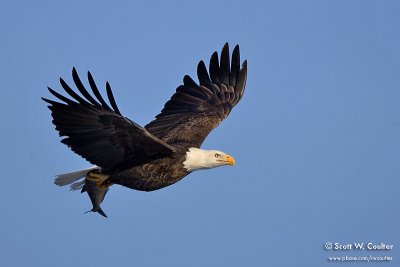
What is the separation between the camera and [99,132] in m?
9.40

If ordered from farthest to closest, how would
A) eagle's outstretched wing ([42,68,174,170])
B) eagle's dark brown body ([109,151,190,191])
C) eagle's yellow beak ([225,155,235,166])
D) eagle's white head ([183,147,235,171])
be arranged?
eagle's yellow beak ([225,155,235,166]) < eagle's white head ([183,147,235,171]) < eagle's dark brown body ([109,151,190,191]) < eagle's outstretched wing ([42,68,174,170])

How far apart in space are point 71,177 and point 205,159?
1760 millimetres

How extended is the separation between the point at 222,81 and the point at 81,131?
10.9 feet

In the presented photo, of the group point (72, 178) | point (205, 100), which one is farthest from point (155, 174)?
point (205, 100)

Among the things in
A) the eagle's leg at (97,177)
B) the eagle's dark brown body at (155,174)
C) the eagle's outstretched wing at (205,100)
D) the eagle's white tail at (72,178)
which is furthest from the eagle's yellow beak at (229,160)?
the eagle's white tail at (72,178)

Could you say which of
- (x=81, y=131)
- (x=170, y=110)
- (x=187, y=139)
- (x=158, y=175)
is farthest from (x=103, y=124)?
(x=170, y=110)

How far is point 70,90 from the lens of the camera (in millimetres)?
9164

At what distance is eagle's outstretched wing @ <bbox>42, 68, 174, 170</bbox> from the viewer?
9141mm

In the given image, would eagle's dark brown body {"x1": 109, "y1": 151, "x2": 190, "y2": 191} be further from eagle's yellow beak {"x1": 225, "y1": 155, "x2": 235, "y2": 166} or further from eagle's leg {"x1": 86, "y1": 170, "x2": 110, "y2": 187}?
eagle's yellow beak {"x1": 225, "y1": 155, "x2": 235, "y2": 166}

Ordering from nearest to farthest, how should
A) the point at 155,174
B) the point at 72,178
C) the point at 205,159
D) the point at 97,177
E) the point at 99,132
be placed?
the point at 99,132 → the point at 155,174 → the point at 205,159 → the point at 97,177 → the point at 72,178

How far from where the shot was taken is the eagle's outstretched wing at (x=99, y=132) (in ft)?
30.0

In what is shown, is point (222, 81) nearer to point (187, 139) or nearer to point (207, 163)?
point (187, 139)

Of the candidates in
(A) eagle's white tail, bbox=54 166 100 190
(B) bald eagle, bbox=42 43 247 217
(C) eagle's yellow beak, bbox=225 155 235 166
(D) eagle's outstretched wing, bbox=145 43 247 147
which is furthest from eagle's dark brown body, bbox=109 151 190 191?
(D) eagle's outstretched wing, bbox=145 43 247 147

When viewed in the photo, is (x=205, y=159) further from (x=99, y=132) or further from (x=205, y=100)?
(x=205, y=100)
